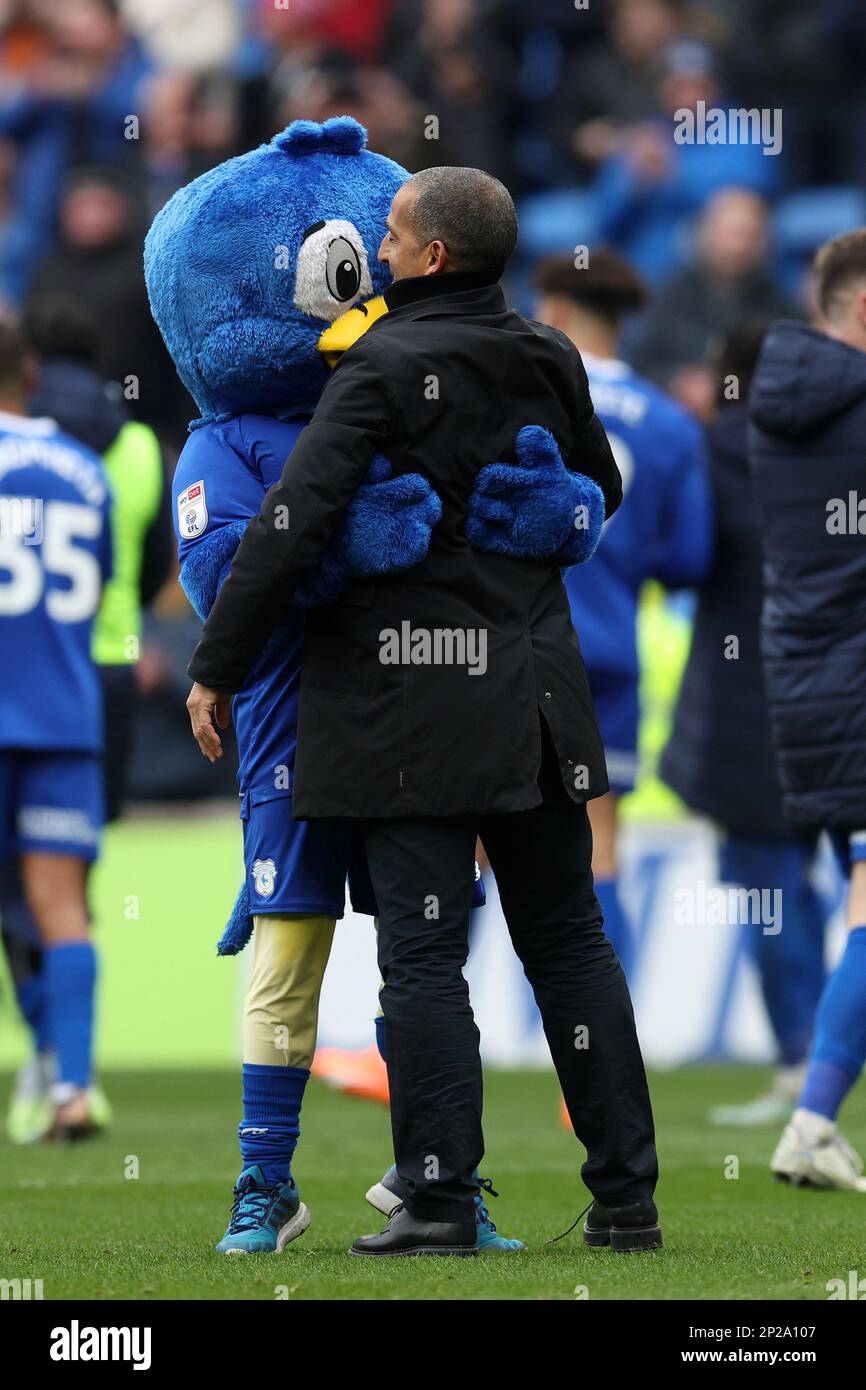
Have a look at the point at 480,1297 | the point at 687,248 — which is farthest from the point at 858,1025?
the point at 687,248

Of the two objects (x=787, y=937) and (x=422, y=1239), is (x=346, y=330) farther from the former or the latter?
(x=787, y=937)

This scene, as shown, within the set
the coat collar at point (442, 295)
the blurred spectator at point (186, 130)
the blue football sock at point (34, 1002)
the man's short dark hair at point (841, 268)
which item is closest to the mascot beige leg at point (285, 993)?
the coat collar at point (442, 295)

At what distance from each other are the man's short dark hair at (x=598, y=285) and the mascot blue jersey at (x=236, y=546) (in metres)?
2.69

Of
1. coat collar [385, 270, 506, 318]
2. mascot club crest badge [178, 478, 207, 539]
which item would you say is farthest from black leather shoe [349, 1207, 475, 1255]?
coat collar [385, 270, 506, 318]

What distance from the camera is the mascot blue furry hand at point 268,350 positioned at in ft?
14.3

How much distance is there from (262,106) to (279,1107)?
9.91 meters

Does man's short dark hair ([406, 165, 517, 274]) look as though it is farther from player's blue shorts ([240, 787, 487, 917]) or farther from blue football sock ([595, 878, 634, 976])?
blue football sock ([595, 878, 634, 976])

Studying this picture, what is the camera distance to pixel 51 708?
6773 mm

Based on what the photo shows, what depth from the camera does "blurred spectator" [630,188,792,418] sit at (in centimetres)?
1212

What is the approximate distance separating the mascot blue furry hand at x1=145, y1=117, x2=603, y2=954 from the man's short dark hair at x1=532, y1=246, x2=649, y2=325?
7.81 ft

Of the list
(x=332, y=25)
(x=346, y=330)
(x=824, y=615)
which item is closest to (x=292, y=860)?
(x=346, y=330)

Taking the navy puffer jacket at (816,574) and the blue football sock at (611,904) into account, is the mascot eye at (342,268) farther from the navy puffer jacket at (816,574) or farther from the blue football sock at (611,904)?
the blue football sock at (611,904)

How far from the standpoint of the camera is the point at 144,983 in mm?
9109
